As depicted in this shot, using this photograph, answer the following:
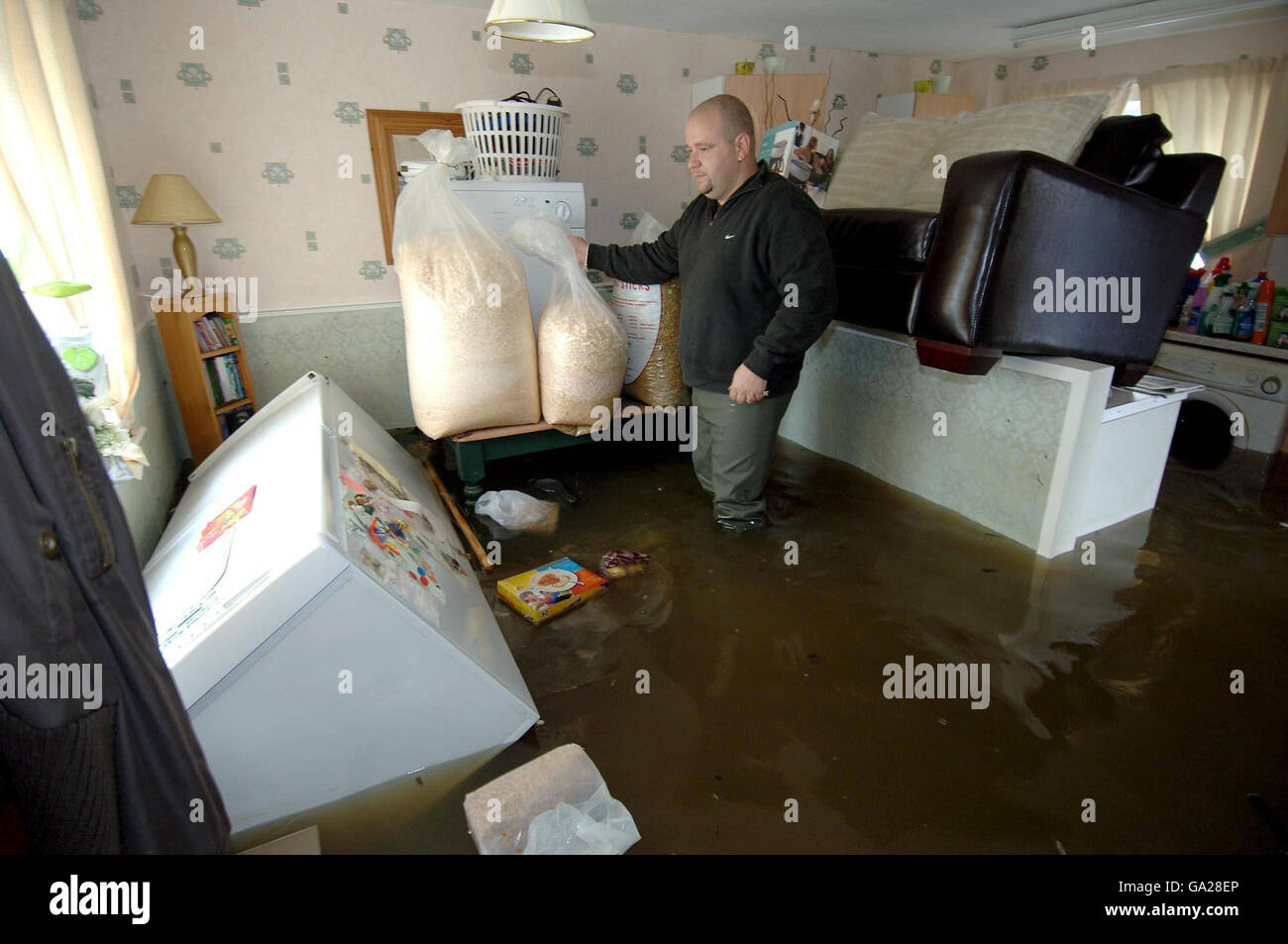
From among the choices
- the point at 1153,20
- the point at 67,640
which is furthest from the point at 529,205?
the point at 1153,20

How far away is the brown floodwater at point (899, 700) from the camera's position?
3.84ft

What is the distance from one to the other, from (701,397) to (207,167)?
2.04 metres

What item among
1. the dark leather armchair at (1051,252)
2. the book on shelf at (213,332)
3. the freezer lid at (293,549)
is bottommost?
the freezer lid at (293,549)

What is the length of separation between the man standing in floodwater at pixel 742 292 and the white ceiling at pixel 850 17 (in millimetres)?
1153

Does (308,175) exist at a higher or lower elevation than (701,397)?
higher

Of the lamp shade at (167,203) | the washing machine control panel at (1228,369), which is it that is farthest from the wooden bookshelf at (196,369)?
the washing machine control panel at (1228,369)

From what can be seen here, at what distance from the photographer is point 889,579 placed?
6.24ft

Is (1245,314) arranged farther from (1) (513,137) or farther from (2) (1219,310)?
(1) (513,137)

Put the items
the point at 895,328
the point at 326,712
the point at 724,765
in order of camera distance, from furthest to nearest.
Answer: the point at 895,328
the point at 724,765
the point at 326,712

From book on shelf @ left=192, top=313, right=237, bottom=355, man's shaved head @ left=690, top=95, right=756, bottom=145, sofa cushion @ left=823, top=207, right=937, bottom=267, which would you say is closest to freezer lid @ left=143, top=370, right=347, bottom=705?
book on shelf @ left=192, top=313, right=237, bottom=355

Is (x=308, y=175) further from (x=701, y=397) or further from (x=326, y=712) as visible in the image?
(x=326, y=712)

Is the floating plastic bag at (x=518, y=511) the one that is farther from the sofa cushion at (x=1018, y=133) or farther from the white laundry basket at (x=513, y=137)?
the sofa cushion at (x=1018, y=133)
